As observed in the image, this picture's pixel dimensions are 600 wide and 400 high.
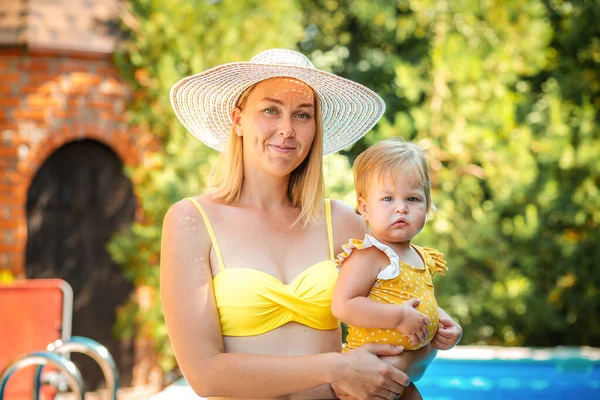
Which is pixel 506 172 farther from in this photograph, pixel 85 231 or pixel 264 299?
pixel 264 299

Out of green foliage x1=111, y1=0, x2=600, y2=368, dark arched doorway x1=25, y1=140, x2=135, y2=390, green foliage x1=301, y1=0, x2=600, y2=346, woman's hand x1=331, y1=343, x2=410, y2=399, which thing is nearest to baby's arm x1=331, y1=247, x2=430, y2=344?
woman's hand x1=331, y1=343, x2=410, y2=399

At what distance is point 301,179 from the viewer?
2.73 meters

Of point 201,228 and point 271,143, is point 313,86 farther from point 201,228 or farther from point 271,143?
point 201,228

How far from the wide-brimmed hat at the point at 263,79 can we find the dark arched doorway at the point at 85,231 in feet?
16.4

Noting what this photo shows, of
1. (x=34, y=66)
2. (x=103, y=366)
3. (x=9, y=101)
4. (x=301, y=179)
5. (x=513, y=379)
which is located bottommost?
(x=513, y=379)

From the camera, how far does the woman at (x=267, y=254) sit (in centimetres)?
226

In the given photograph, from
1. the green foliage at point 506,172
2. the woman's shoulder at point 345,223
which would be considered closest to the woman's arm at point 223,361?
the woman's shoulder at point 345,223

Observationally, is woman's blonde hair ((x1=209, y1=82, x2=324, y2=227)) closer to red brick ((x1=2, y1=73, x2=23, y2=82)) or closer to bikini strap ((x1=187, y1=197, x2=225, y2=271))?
bikini strap ((x1=187, y1=197, x2=225, y2=271))

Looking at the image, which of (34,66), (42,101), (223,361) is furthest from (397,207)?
(34,66)

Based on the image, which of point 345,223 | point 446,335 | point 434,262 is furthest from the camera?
point 345,223

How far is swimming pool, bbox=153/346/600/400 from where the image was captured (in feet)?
20.4

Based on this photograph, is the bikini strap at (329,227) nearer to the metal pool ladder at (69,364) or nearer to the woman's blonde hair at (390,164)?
the woman's blonde hair at (390,164)

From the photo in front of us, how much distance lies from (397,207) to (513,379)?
4438mm

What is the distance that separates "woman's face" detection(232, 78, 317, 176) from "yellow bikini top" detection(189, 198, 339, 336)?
0.28 meters
